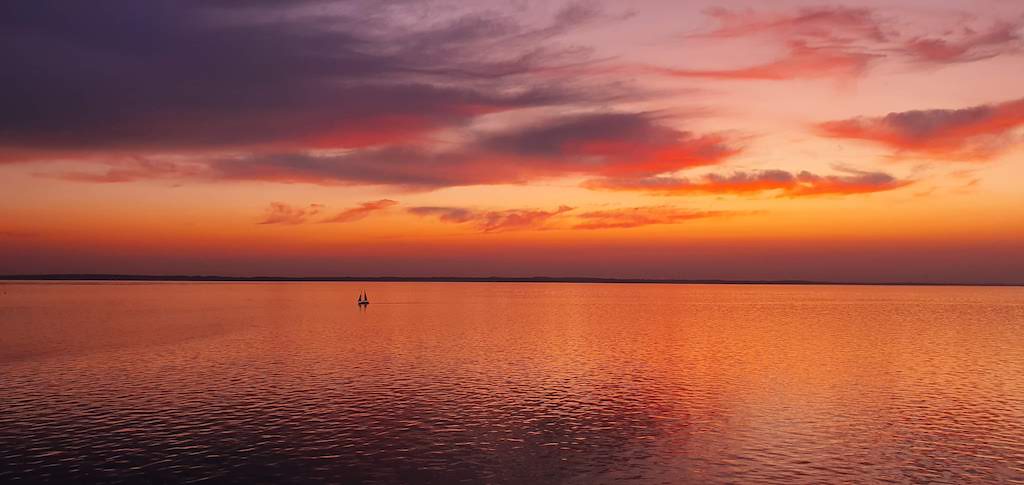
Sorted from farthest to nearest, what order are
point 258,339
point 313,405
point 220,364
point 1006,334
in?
point 1006,334, point 258,339, point 220,364, point 313,405

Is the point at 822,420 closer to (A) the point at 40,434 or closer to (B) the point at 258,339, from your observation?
(A) the point at 40,434

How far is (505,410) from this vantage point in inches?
1946

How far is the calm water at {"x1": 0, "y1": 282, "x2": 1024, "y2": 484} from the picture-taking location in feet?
116

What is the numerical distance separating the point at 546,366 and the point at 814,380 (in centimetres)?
2455

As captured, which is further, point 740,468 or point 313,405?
point 313,405

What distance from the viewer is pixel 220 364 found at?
71.2 meters

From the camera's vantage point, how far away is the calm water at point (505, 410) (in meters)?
35.4

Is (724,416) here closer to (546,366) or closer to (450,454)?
(450,454)

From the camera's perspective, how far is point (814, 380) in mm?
64562

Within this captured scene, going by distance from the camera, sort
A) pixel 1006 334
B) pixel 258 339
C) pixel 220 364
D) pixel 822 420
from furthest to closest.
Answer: pixel 1006 334, pixel 258 339, pixel 220 364, pixel 822 420

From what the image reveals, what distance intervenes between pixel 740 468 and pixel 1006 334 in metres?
105

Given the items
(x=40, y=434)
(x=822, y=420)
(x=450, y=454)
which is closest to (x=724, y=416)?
(x=822, y=420)

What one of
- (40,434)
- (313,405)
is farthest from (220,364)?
(40,434)

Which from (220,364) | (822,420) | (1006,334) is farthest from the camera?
(1006,334)
